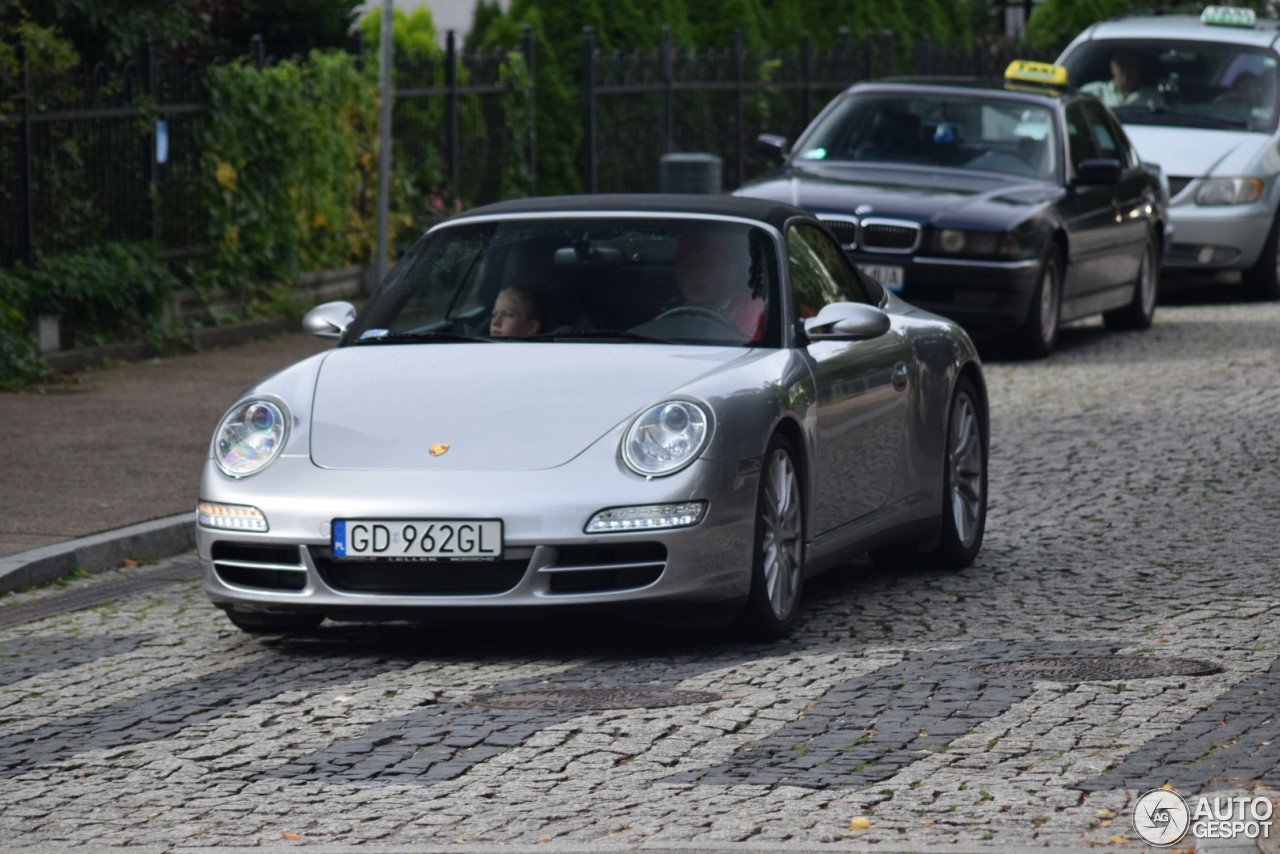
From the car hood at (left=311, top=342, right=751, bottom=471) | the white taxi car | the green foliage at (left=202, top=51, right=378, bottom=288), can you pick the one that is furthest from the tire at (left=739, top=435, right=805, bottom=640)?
the white taxi car

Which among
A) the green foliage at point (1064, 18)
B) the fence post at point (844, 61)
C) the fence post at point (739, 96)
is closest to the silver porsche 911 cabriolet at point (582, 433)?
the fence post at point (739, 96)

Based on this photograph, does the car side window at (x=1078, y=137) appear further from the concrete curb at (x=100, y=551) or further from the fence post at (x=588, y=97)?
the concrete curb at (x=100, y=551)

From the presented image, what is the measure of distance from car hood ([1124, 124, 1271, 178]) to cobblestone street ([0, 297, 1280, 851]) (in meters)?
11.4

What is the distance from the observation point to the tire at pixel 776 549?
26.0 feet

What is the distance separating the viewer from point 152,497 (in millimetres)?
10977

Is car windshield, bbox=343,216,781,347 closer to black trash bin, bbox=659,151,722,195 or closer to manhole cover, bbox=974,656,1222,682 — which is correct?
manhole cover, bbox=974,656,1222,682

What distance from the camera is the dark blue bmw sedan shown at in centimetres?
1652

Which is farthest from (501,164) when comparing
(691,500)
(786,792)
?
(786,792)

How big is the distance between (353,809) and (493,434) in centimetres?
207

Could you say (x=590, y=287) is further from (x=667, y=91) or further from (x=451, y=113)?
(x=667, y=91)

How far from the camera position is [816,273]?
9109mm

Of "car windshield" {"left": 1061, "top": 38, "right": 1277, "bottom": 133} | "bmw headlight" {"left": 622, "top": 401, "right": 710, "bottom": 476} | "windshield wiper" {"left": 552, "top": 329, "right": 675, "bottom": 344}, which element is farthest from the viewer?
"car windshield" {"left": 1061, "top": 38, "right": 1277, "bottom": 133}

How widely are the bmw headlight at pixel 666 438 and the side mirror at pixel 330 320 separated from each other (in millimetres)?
1512

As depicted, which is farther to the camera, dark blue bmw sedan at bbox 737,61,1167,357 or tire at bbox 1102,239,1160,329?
tire at bbox 1102,239,1160,329
